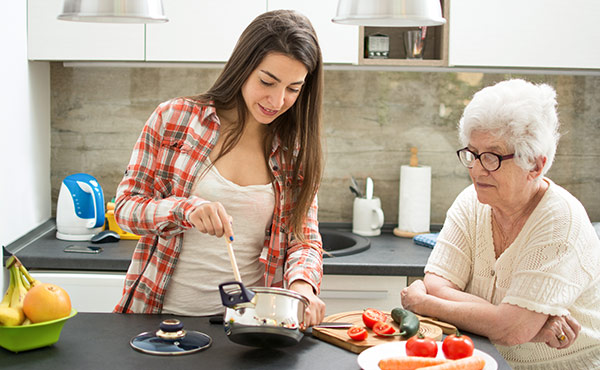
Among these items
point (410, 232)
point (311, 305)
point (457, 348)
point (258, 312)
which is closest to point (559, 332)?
point (457, 348)

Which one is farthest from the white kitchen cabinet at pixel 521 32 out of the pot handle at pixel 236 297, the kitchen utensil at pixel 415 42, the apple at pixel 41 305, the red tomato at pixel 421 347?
the apple at pixel 41 305

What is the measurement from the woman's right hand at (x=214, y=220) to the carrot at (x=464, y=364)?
1.65 feet

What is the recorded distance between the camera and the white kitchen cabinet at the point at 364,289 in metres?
2.70

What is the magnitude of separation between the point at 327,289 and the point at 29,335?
1413 mm

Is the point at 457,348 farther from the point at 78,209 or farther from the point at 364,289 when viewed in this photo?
the point at 78,209

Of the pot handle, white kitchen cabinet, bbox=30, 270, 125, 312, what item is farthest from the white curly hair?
white kitchen cabinet, bbox=30, 270, 125, 312

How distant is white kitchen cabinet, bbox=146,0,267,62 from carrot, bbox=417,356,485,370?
5.79 ft

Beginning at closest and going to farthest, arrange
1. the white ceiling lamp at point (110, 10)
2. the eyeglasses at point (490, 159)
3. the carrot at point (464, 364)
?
the carrot at point (464, 364) → the white ceiling lamp at point (110, 10) → the eyeglasses at point (490, 159)

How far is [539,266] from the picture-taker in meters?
Answer: 1.71

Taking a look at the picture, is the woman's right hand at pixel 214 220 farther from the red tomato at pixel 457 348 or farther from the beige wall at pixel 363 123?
the beige wall at pixel 363 123

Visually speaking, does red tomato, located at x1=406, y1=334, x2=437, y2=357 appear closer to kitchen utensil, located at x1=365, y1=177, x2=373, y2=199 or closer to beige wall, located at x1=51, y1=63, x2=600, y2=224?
kitchen utensil, located at x1=365, y1=177, x2=373, y2=199

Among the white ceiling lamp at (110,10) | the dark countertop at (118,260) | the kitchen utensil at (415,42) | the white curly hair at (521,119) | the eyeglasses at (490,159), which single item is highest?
the kitchen utensil at (415,42)

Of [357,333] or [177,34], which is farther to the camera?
[177,34]

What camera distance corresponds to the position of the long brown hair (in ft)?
5.87
